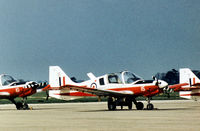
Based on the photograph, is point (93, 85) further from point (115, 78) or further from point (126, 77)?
point (126, 77)

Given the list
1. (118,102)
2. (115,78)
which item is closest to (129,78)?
(115,78)

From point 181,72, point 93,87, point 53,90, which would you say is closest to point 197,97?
point 181,72

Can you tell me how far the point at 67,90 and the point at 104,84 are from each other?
2967 mm

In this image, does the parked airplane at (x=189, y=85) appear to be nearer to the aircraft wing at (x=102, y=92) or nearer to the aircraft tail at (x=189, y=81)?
the aircraft tail at (x=189, y=81)

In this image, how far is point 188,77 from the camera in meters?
36.7

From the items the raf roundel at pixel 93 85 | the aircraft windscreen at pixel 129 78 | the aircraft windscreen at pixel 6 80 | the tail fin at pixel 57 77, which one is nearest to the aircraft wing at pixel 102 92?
the aircraft windscreen at pixel 129 78

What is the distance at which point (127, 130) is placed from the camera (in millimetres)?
13992

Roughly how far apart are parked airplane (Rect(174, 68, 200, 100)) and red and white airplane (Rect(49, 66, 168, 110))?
215 inches

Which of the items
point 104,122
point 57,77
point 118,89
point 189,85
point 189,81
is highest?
point 57,77

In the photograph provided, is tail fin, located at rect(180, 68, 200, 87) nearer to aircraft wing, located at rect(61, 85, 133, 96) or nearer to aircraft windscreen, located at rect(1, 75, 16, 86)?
aircraft wing, located at rect(61, 85, 133, 96)

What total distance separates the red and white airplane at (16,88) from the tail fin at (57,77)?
0.78m

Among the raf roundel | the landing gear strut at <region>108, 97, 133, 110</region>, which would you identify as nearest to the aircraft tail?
the landing gear strut at <region>108, 97, 133, 110</region>

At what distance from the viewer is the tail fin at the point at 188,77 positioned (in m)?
36.0

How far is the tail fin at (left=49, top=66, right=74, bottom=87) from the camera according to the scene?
33344 mm
